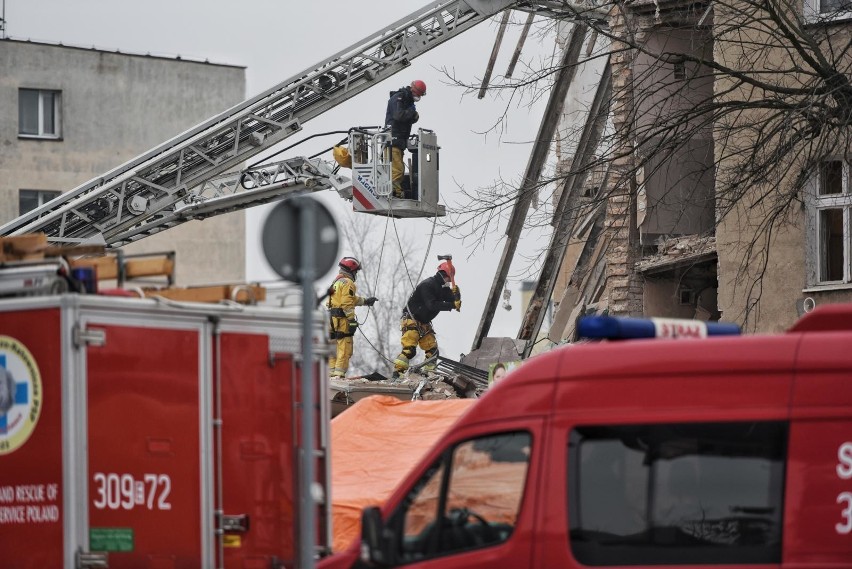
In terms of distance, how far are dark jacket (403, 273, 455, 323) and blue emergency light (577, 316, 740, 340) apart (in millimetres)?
13238

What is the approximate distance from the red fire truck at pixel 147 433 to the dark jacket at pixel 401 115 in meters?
12.3

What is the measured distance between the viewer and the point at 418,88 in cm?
2105

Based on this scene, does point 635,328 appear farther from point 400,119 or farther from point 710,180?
point 400,119

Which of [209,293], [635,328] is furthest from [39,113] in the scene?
[635,328]

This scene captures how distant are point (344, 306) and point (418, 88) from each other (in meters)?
3.67

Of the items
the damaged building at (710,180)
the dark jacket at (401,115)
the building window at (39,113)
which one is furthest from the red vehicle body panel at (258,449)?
the building window at (39,113)

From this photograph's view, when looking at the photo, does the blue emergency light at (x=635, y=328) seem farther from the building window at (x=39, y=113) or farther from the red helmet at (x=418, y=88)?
the building window at (x=39, y=113)

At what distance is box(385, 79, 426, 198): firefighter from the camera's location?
20.7 m

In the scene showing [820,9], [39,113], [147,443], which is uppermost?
[39,113]

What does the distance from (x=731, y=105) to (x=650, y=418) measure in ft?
23.3

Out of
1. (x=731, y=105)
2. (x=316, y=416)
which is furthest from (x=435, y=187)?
(x=316, y=416)

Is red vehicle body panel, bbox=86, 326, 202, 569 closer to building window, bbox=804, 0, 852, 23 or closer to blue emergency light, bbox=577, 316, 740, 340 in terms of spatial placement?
blue emergency light, bbox=577, 316, 740, 340

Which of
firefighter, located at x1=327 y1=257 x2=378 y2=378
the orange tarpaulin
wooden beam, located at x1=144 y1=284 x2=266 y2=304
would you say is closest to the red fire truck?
wooden beam, located at x1=144 y1=284 x2=266 y2=304

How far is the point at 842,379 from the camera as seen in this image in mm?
5969
